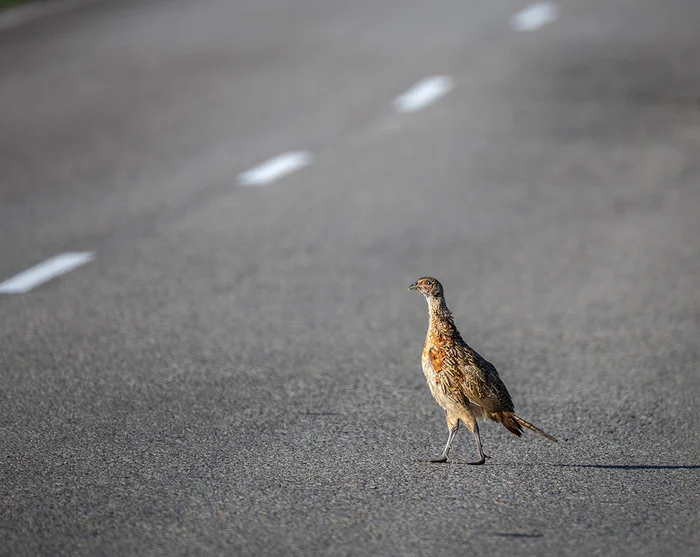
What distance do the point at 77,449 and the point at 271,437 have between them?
91 cm

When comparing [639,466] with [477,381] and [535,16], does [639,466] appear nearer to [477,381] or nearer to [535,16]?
[477,381]

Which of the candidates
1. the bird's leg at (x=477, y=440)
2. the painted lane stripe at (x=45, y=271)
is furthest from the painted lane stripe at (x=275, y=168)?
the bird's leg at (x=477, y=440)

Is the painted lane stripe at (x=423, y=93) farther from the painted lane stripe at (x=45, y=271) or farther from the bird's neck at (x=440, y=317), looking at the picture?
the bird's neck at (x=440, y=317)

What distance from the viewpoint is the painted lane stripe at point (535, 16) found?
1675 centimetres

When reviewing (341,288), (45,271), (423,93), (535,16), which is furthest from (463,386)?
(535,16)

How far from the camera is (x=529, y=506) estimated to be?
5027 millimetres

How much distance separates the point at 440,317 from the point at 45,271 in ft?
12.4

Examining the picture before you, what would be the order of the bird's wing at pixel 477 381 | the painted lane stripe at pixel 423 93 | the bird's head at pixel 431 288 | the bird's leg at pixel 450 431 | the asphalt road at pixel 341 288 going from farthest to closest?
1. the painted lane stripe at pixel 423 93
2. the bird's head at pixel 431 288
3. the bird's leg at pixel 450 431
4. the bird's wing at pixel 477 381
5. the asphalt road at pixel 341 288

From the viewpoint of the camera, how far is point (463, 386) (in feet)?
17.3

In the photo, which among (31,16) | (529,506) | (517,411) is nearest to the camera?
(529,506)

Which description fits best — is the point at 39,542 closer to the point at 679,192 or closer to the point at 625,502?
the point at 625,502

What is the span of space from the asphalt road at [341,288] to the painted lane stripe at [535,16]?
31cm

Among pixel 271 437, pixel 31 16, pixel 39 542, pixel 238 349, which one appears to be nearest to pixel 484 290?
pixel 238 349

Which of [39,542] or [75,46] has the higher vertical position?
[39,542]
